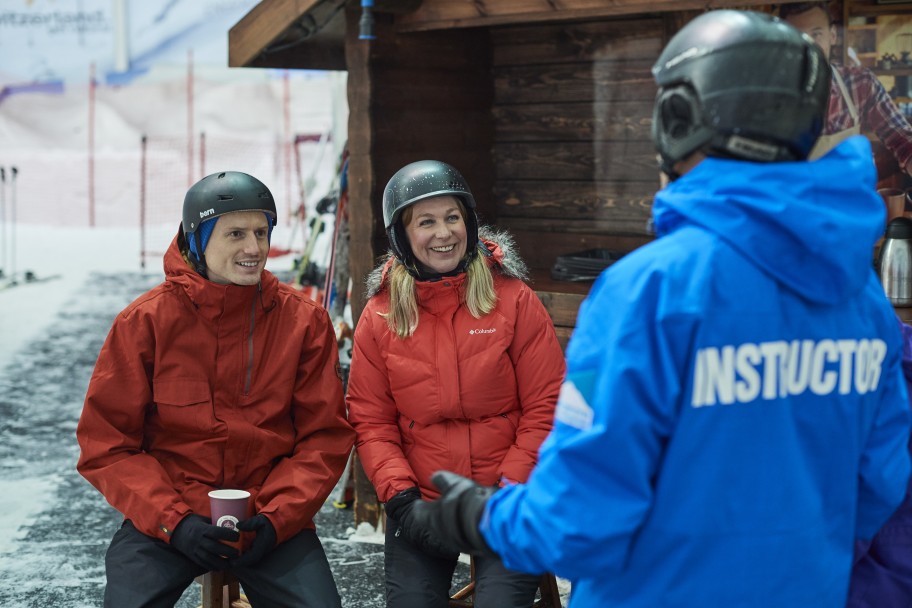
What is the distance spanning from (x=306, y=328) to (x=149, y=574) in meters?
0.81

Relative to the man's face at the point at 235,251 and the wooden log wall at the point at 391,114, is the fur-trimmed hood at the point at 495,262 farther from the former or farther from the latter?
the wooden log wall at the point at 391,114

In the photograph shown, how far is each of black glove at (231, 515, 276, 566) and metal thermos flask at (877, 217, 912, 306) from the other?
2.46m

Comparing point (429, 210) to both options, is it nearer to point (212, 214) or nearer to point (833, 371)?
point (212, 214)

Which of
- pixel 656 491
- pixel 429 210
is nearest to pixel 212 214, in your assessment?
pixel 429 210

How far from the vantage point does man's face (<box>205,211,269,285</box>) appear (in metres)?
3.03

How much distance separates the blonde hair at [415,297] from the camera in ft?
10.3

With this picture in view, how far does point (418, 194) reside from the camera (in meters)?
3.15

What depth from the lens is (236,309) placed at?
10.0 ft

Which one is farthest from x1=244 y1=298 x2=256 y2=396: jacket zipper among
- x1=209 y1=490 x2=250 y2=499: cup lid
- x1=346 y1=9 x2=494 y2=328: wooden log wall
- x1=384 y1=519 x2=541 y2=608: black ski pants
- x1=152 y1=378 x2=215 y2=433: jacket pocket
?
x1=346 y1=9 x2=494 y2=328: wooden log wall

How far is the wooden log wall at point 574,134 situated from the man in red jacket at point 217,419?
2509 millimetres

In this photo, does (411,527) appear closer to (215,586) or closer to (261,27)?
(215,586)

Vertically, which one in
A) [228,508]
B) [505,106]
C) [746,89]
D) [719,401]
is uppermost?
[505,106]

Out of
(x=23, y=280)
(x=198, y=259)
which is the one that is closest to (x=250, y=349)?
(x=198, y=259)

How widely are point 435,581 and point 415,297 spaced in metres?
0.82
